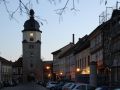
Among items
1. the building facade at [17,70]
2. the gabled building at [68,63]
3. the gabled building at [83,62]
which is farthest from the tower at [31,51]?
the gabled building at [83,62]

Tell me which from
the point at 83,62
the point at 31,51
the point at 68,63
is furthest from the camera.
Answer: the point at 31,51

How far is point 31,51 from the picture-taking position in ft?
485

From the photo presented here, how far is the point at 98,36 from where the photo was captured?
57.9m

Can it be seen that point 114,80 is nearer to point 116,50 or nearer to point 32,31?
point 116,50

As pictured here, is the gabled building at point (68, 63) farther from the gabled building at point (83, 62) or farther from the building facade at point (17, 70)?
the building facade at point (17, 70)

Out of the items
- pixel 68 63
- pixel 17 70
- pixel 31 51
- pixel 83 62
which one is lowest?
pixel 17 70

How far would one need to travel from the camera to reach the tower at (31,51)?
14788 centimetres

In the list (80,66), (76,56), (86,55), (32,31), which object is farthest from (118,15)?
(32,31)

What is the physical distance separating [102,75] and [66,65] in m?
53.5

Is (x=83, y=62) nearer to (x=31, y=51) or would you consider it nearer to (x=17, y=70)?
(x=31, y=51)

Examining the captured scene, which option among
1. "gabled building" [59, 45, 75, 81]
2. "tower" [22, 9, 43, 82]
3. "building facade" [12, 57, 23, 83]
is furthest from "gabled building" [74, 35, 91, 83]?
"building facade" [12, 57, 23, 83]

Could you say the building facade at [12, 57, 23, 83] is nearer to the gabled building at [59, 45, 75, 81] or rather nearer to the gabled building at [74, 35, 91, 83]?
the gabled building at [59, 45, 75, 81]

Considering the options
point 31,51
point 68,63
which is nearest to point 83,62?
point 68,63

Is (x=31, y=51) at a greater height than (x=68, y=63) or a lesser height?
greater
